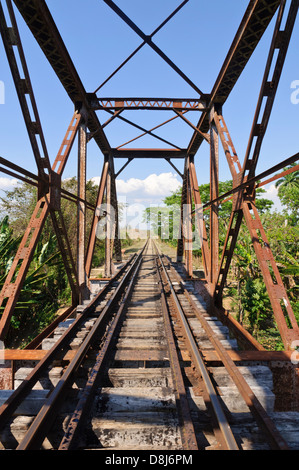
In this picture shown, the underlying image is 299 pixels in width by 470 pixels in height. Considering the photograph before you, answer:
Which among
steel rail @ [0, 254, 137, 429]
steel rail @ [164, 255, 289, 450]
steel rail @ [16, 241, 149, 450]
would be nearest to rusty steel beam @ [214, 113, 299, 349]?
steel rail @ [164, 255, 289, 450]

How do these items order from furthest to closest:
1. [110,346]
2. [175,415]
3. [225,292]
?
1. [225,292]
2. [110,346]
3. [175,415]

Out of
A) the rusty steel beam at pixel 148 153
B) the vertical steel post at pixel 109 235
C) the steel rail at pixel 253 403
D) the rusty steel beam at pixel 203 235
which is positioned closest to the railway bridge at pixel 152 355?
the steel rail at pixel 253 403

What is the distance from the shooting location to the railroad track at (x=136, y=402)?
6.61 ft

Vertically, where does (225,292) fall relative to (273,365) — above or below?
below

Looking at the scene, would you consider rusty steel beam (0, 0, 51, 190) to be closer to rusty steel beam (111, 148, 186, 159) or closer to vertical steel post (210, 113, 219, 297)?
vertical steel post (210, 113, 219, 297)

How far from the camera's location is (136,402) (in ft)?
8.05

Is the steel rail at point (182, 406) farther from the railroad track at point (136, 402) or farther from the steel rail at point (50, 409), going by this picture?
the steel rail at point (50, 409)

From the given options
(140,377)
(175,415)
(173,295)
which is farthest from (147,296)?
(175,415)

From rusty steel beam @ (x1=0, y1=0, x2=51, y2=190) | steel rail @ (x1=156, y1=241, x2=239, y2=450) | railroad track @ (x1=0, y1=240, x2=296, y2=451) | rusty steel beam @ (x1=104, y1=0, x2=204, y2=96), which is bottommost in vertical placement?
railroad track @ (x1=0, y1=240, x2=296, y2=451)

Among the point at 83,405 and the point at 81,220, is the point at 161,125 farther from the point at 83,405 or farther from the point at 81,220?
the point at 83,405

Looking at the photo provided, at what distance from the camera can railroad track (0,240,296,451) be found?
2014 millimetres

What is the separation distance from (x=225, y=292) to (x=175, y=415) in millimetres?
10091

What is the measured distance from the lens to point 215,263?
628 centimetres
